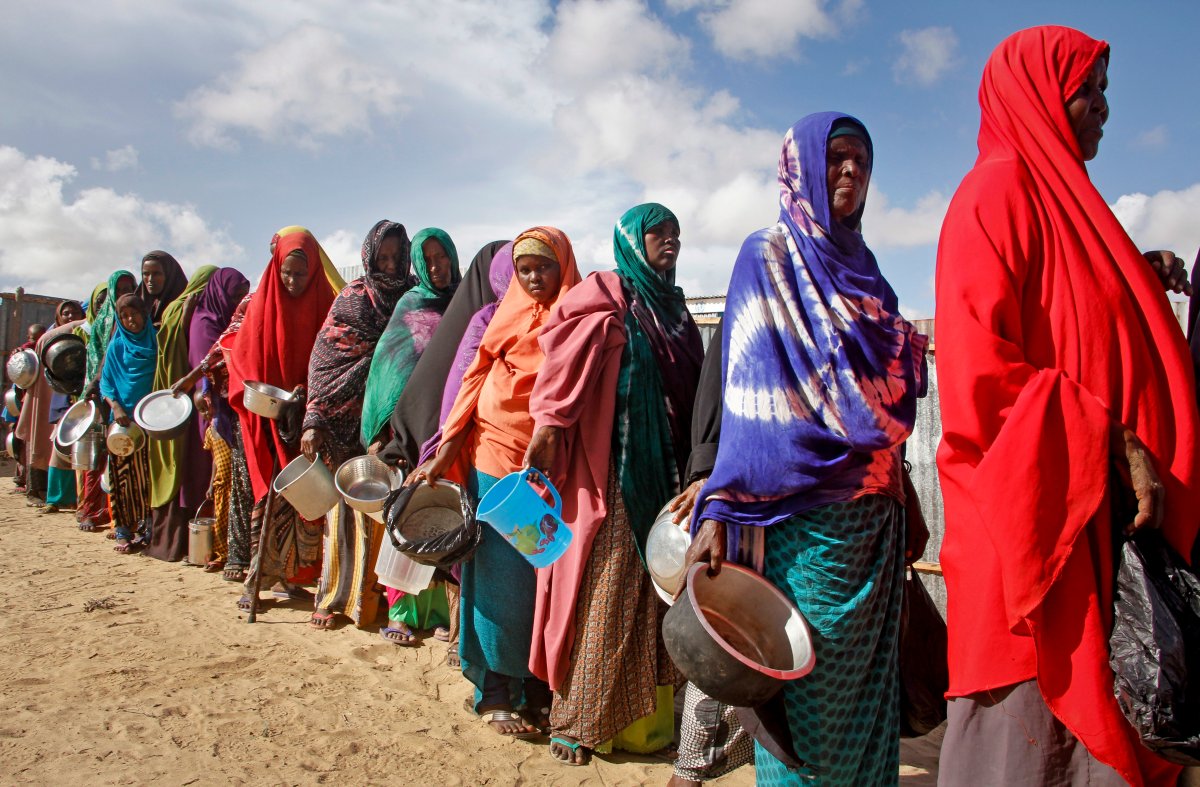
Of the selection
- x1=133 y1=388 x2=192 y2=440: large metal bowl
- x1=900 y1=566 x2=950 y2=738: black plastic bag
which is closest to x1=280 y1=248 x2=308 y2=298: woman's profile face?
x1=133 y1=388 x2=192 y2=440: large metal bowl

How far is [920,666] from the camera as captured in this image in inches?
90.0

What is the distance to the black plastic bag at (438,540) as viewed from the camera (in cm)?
300

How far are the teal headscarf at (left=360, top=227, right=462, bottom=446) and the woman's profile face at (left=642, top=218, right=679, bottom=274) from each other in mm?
1623

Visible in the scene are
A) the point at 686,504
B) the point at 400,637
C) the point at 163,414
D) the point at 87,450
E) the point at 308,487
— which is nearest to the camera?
the point at 686,504

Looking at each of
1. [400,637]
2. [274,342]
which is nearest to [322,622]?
[400,637]

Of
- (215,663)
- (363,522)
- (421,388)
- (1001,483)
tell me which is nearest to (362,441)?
(363,522)

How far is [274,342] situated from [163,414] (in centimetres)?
131

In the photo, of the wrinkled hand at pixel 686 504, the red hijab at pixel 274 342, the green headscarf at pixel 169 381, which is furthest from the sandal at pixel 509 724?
the green headscarf at pixel 169 381

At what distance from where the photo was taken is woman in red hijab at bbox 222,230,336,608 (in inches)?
205

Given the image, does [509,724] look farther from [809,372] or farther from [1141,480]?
[1141,480]

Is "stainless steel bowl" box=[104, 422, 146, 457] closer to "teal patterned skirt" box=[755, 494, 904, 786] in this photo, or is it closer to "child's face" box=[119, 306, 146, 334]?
"child's face" box=[119, 306, 146, 334]

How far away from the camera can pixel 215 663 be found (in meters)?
4.18

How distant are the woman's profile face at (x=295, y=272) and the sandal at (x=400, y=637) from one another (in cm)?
230

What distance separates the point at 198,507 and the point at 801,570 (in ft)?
20.0
